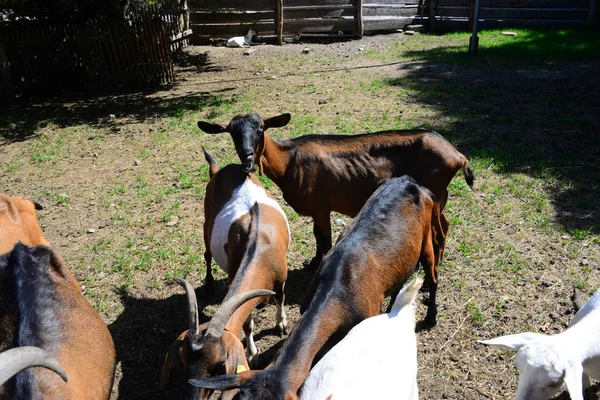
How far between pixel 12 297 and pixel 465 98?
848 cm

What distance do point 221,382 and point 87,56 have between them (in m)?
11.4

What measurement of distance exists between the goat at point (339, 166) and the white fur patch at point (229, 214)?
0.41 metres

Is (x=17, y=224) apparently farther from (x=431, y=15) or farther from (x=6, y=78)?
(x=431, y=15)

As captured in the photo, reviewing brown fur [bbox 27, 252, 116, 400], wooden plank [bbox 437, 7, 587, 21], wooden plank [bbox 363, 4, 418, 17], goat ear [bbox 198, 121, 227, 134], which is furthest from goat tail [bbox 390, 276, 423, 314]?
wooden plank [bbox 437, 7, 587, 21]

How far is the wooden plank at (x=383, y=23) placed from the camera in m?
17.0

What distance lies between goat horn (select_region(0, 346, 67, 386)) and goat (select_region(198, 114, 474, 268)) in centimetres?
304

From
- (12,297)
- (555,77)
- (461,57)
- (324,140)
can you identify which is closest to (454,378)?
(324,140)

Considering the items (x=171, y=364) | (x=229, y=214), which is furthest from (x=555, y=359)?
(x=229, y=214)

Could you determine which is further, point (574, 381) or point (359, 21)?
point (359, 21)

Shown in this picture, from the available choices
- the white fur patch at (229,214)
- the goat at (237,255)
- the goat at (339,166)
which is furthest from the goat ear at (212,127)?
the white fur patch at (229,214)

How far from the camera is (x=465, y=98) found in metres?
A: 9.57

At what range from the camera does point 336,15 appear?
16.9 m

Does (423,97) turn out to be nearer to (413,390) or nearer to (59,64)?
(413,390)

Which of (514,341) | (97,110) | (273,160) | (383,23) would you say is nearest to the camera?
(514,341)
